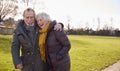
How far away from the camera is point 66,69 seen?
19.2ft

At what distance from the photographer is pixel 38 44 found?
5.59 metres

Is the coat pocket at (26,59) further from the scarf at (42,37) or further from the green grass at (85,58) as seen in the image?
the green grass at (85,58)

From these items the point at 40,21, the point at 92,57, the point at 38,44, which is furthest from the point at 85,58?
the point at 40,21

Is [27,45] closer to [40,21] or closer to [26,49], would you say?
[26,49]

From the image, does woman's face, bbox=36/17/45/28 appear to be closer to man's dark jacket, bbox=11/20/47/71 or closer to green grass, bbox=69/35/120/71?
man's dark jacket, bbox=11/20/47/71

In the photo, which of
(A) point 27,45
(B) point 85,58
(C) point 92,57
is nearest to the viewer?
(A) point 27,45

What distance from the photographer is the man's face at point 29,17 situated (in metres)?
5.47

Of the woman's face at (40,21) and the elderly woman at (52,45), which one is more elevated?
the woman's face at (40,21)

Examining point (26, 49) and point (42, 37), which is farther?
point (26, 49)

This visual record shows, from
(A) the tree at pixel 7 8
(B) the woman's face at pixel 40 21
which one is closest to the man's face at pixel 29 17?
(B) the woman's face at pixel 40 21

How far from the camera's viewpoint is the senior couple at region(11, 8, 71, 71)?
5547mm

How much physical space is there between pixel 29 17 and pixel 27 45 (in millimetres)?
504

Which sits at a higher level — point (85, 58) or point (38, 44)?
point (38, 44)

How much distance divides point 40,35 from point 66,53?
0.60m
